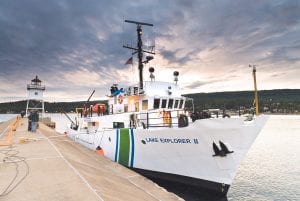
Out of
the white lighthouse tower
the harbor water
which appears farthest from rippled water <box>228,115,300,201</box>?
the white lighthouse tower

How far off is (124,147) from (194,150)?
5.24 m

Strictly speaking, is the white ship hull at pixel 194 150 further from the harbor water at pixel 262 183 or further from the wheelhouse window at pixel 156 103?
the wheelhouse window at pixel 156 103

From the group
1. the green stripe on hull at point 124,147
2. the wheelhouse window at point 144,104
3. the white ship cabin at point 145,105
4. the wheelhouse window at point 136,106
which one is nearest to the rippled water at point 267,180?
the white ship cabin at point 145,105

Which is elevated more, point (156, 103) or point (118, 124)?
point (156, 103)

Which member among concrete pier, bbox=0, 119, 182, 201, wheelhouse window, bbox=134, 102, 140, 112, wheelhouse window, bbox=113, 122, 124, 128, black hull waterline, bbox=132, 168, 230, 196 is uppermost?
wheelhouse window, bbox=134, 102, 140, 112

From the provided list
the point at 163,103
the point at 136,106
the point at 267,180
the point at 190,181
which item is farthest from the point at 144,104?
the point at 267,180

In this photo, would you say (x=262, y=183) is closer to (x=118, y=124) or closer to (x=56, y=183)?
(x=118, y=124)

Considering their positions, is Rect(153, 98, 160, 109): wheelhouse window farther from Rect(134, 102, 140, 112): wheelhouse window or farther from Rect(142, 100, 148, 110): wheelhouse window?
Rect(134, 102, 140, 112): wheelhouse window

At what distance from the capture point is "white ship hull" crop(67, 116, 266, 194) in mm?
11758

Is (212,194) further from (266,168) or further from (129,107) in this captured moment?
Answer: (266,168)

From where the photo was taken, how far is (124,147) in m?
16.2

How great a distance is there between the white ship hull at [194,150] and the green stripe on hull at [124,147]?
0.06 m

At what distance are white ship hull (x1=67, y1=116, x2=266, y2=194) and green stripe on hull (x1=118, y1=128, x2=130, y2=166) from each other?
0.20 feet

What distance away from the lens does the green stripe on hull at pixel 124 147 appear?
15.8 meters
